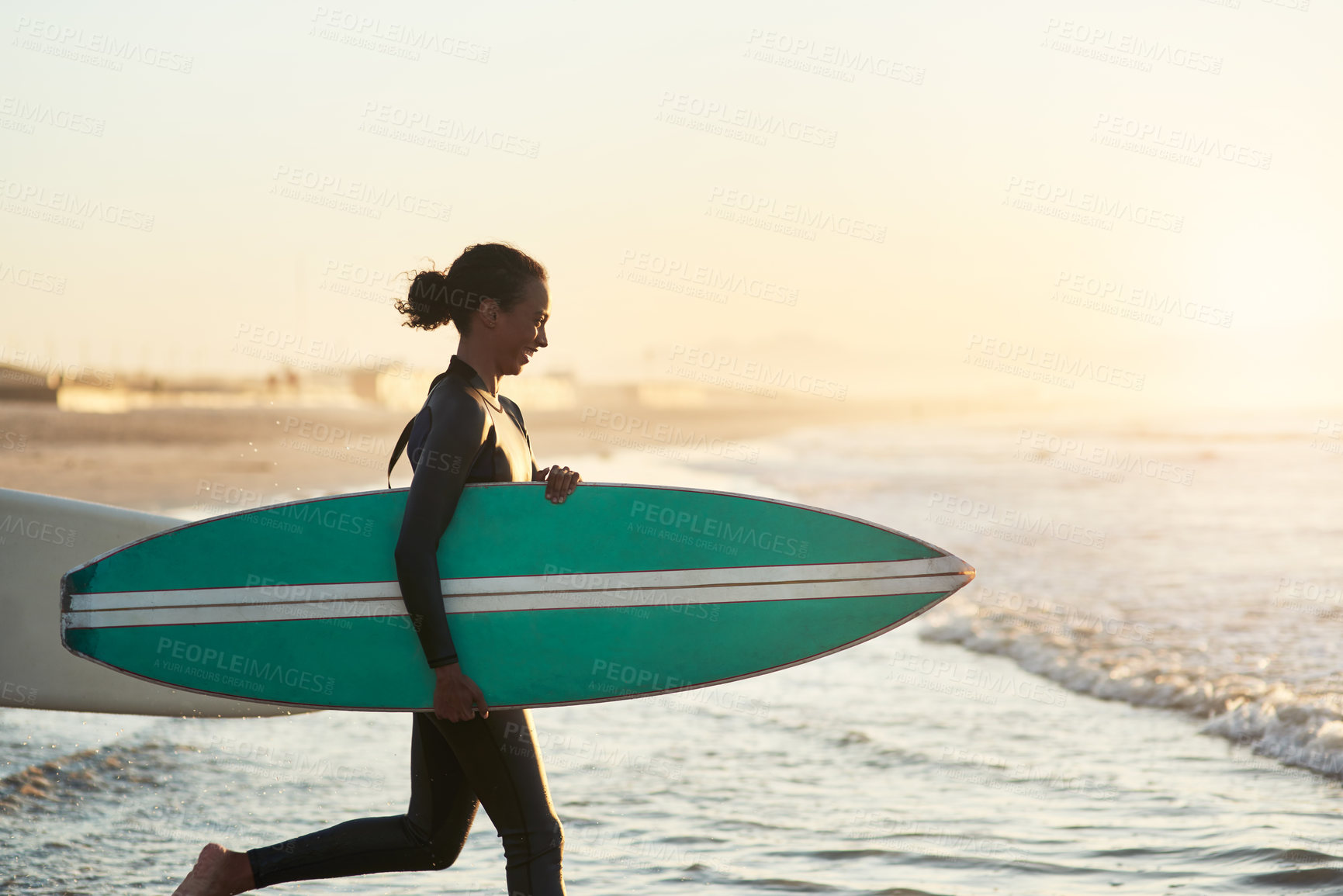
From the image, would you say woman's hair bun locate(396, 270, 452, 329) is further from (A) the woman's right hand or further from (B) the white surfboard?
(B) the white surfboard

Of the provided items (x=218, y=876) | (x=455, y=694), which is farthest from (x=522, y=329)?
(x=218, y=876)

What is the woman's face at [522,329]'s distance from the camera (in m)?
2.18

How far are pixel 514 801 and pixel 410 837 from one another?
0.85 feet

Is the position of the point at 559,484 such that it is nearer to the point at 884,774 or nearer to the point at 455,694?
the point at 455,694

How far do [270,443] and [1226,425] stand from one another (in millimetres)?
39951

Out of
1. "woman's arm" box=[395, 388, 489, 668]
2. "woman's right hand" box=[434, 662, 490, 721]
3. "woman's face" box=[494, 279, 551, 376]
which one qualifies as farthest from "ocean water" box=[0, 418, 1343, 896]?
"woman's face" box=[494, 279, 551, 376]

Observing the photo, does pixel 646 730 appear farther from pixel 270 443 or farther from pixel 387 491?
pixel 270 443

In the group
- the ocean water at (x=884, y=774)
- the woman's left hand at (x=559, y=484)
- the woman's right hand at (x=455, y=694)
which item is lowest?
the ocean water at (x=884, y=774)

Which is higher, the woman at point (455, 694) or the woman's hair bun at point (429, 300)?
the woman's hair bun at point (429, 300)

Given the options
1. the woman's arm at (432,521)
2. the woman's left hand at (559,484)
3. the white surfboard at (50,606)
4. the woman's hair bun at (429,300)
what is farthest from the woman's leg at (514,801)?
the white surfboard at (50,606)

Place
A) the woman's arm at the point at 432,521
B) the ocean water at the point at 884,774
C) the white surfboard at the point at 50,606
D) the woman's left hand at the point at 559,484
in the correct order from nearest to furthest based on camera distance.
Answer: the woman's arm at the point at 432,521 < the woman's left hand at the point at 559,484 < the ocean water at the point at 884,774 < the white surfboard at the point at 50,606

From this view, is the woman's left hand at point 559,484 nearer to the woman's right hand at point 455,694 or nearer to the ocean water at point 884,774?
the woman's right hand at point 455,694

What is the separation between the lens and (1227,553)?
1046 cm

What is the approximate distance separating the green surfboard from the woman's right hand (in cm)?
26
